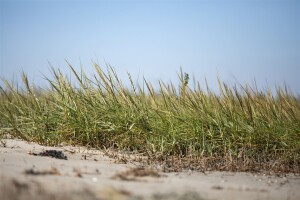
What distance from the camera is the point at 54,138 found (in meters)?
4.38

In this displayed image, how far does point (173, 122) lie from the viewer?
413cm

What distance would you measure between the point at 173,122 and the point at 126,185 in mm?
1983

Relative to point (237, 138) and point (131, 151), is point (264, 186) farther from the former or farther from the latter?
point (131, 151)

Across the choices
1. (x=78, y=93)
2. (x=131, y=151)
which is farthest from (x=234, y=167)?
(x=78, y=93)

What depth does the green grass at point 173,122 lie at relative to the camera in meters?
3.78

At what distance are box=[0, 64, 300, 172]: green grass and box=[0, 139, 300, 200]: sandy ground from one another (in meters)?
0.52

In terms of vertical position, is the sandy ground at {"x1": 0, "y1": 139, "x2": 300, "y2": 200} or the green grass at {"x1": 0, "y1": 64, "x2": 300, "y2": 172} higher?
the green grass at {"x1": 0, "y1": 64, "x2": 300, "y2": 172}

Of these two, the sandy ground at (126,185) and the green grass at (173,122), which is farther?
the green grass at (173,122)

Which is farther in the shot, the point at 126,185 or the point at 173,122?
Answer: the point at 173,122

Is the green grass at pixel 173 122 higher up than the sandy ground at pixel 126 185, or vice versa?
the green grass at pixel 173 122

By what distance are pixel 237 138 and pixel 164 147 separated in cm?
85

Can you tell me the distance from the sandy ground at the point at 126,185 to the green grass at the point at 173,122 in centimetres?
52

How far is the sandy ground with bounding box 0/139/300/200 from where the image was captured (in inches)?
78.5

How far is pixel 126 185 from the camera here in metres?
2.22
